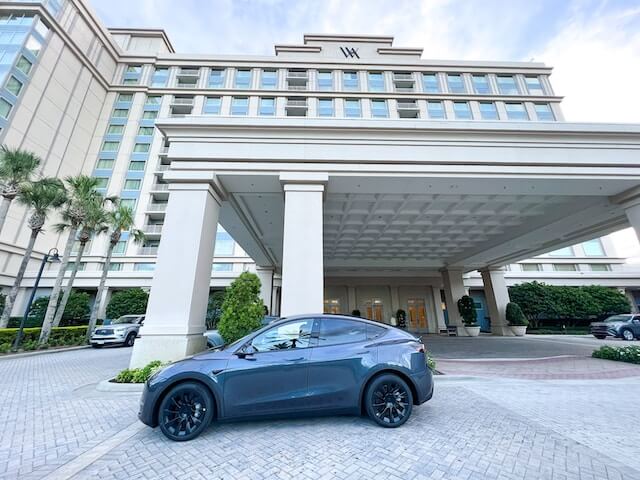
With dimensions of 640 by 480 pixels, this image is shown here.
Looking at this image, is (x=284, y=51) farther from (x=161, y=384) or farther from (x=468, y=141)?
(x=161, y=384)

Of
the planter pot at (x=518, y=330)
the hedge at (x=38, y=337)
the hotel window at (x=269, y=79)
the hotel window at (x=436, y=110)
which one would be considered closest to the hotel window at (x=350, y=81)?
the hotel window at (x=269, y=79)

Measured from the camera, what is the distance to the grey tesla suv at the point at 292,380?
3580mm

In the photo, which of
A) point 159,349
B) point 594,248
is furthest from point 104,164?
point 594,248

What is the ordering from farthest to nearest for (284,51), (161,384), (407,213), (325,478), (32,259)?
(284,51)
(32,259)
(407,213)
(161,384)
(325,478)

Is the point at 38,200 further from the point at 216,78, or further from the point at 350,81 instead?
the point at 350,81

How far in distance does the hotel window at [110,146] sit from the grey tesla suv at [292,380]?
128 feet

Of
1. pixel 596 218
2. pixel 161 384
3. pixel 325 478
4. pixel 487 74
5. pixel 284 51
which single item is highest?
pixel 284 51

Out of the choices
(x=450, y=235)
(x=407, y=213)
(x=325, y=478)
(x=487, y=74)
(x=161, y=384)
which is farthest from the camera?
(x=487, y=74)

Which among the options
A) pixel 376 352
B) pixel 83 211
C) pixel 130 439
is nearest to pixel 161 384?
pixel 130 439

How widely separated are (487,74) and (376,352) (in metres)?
45.6

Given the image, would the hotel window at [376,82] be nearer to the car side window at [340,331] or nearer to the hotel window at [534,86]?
the hotel window at [534,86]

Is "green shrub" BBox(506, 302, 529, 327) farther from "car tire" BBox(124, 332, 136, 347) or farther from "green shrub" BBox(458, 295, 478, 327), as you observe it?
"car tire" BBox(124, 332, 136, 347)

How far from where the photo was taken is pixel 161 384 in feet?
11.6

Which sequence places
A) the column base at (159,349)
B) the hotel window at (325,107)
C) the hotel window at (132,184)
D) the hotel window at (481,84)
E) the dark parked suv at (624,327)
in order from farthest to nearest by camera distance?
the hotel window at (481,84)
the hotel window at (325,107)
the hotel window at (132,184)
the dark parked suv at (624,327)
the column base at (159,349)
